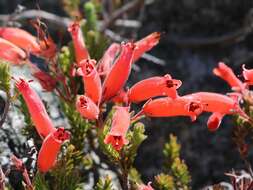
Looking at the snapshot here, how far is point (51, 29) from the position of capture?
454cm

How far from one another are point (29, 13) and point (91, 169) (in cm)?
163

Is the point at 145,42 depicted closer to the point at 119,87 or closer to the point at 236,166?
the point at 119,87

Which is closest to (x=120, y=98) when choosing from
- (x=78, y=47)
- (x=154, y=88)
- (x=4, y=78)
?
(x=154, y=88)

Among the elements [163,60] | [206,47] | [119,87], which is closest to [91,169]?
[119,87]

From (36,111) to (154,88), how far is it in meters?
0.55

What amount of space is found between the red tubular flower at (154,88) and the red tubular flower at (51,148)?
17.7 inches

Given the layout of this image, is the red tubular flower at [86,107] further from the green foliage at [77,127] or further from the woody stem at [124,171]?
the green foliage at [77,127]

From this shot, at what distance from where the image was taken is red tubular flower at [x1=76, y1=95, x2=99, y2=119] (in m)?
2.38

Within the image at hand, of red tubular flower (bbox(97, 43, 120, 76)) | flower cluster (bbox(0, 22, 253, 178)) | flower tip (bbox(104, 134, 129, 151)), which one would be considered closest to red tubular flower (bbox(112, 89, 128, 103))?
flower cluster (bbox(0, 22, 253, 178))

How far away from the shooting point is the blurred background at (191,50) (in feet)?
12.9

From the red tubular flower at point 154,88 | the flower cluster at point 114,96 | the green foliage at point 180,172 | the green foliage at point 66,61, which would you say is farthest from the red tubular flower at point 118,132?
the green foliage at point 66,61

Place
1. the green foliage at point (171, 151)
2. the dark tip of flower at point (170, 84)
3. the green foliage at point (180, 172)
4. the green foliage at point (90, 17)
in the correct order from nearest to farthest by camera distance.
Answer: the dark tip of flower at point (170, 84) → the green foliage at point (180, 172) → the green foliage at point (171, 151) → the green foliage at point (90, 17)

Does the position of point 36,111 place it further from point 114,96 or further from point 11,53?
point 11,53

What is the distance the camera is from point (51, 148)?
240 cm
